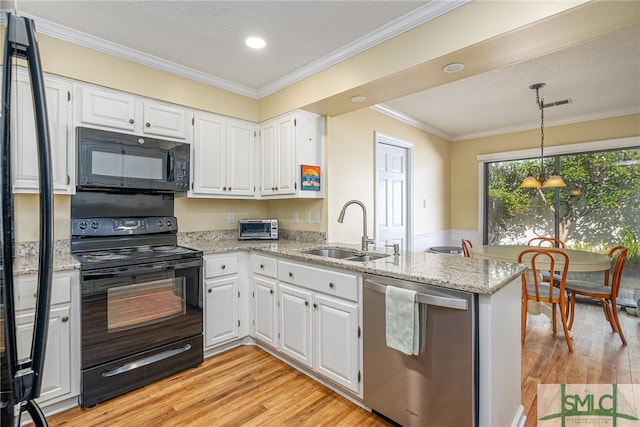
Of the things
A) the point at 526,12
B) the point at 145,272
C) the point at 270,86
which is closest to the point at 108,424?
the point at 145,272

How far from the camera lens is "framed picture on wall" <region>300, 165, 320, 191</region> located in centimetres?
301

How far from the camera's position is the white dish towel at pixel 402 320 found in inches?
65.0

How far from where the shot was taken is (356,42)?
7.86ft

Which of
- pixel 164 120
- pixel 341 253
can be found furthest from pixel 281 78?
pixel 341 253

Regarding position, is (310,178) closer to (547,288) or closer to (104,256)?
(104,256)

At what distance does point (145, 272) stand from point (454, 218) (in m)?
4.94

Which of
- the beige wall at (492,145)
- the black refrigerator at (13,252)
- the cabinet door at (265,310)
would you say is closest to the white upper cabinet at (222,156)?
the cabinet door at (265,310)

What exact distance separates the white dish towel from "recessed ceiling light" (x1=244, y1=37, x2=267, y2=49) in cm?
202

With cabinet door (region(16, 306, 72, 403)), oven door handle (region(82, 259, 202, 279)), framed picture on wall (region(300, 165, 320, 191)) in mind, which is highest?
framed picture on wall (region(300, 165, 320, 191))

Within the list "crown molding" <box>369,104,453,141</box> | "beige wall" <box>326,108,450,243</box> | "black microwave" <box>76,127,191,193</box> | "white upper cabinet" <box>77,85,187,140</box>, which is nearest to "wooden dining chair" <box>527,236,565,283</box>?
"beige wall" <box>326,108,450,243</box>

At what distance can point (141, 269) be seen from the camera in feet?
7.20

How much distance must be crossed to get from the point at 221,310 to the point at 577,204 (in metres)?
4.91

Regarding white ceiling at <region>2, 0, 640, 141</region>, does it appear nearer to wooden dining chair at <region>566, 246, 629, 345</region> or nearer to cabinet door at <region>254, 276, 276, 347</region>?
wooden dining chair at <region>566, 246, 629, 345</region>

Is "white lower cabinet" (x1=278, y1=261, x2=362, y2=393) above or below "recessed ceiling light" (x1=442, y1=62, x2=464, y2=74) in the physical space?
below
